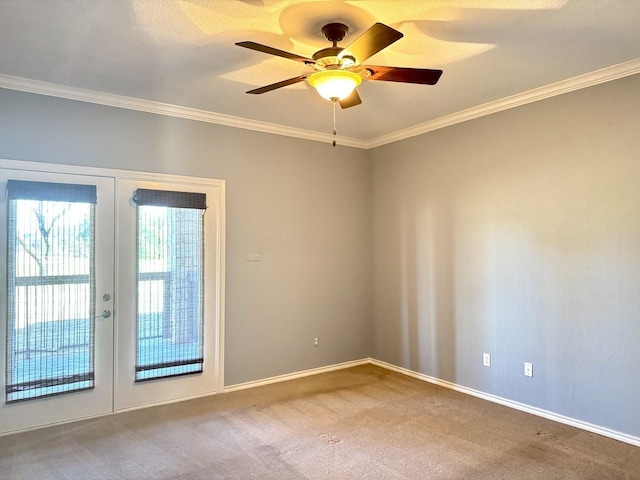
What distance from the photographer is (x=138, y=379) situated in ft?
12.6

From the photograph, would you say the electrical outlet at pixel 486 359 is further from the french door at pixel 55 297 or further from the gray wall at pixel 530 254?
the french door at pixel 55 297

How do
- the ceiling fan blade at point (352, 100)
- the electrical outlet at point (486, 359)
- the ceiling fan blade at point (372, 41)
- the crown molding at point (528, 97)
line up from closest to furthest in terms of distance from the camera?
the ceiling fan blade at point (372, 41) → the ceiling fan blade at point (352, 100) → the crown molding at point (528, 97) → the electrical outlet at point (486, 359)

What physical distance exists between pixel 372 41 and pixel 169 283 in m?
2.79

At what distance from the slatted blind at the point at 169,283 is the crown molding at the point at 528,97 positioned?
7.67 ft

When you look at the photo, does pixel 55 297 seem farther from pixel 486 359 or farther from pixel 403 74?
pixel 486 359

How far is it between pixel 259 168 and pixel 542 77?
266cm

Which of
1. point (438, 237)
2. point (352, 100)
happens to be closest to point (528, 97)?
point (438, 237)

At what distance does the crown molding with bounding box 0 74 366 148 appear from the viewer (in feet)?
11.1

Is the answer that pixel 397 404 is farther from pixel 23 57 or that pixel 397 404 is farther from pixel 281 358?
pixel 23 57

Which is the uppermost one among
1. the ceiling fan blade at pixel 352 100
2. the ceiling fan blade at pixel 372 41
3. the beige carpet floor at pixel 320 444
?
the ceiling fan blade at pixel 352 100

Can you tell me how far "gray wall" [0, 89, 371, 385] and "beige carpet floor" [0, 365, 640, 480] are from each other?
804 mm

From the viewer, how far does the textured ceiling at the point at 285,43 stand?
2389mm

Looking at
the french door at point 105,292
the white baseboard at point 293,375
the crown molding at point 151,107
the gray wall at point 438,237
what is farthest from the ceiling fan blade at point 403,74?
the white baseboard at point 293,375

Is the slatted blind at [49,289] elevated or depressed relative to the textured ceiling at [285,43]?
depressed
